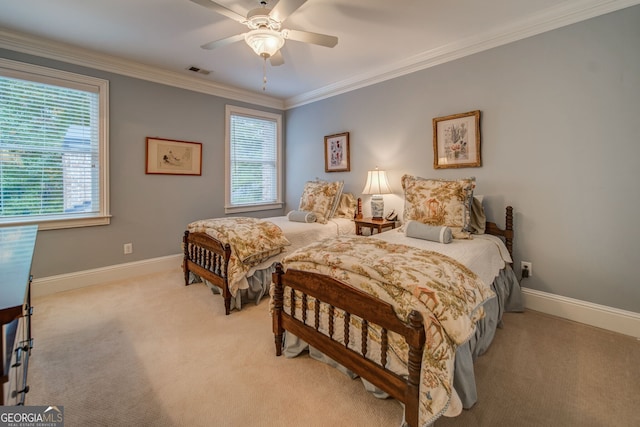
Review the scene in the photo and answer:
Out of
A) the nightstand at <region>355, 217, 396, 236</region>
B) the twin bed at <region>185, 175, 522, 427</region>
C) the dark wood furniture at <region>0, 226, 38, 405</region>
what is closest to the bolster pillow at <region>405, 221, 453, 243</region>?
the twin bed at <region>185, 175, 522, 427</region>

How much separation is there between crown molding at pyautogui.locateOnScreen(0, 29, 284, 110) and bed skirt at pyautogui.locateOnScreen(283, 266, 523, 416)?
3.48 m

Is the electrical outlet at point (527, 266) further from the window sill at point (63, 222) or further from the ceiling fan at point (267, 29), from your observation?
the window sill at point (63, 222)

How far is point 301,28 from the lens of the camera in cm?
260

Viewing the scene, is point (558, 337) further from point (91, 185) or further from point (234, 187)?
point (91, 185)

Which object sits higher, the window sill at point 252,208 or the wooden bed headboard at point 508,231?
the window sill at point 252,208

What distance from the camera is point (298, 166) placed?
15.7 ft

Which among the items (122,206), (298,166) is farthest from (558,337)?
(122,206)

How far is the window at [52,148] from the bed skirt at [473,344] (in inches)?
113

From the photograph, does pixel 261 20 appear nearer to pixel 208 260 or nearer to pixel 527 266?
pixel 208 260

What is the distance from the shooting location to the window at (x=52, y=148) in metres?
2.74

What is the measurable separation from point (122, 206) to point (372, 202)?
9.91ft

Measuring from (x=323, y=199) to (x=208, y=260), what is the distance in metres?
1.61

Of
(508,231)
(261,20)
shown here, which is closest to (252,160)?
(261,20)

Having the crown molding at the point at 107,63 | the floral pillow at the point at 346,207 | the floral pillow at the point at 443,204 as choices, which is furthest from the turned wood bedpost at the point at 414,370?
the crown molding at the point at 107,63
